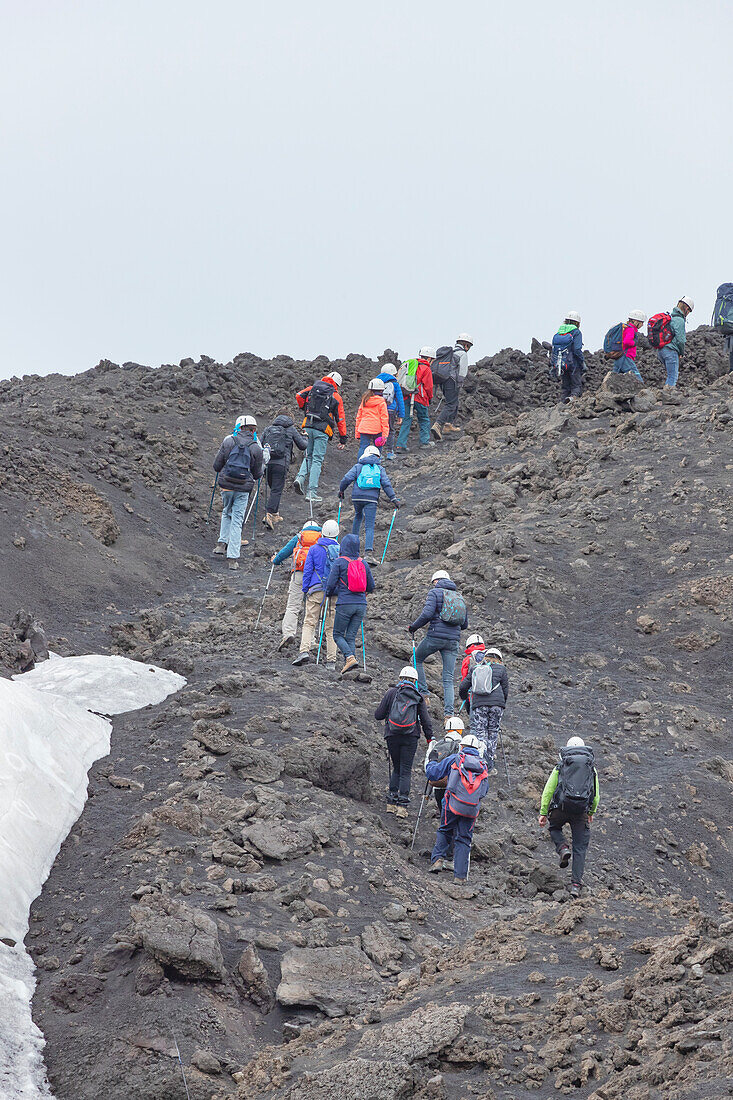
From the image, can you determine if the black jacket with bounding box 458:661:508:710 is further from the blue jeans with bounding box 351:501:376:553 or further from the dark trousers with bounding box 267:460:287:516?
the dark trousers with bounding box 267:460:287:516

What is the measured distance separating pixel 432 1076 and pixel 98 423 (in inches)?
751

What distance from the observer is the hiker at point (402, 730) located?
1073 cm

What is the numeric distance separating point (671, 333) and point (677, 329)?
17 cm

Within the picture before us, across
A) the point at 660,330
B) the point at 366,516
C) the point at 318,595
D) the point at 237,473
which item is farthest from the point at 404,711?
the point at 660,330

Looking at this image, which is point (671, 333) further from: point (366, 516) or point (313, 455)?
point (366, 516)

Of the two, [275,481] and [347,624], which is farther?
[275,481]

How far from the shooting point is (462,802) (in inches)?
384

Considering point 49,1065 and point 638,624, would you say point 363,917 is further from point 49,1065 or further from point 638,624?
point 638,624

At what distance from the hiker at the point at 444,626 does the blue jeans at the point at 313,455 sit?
816 centimetres

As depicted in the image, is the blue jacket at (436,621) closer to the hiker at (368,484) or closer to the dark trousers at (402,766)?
the dark trousers at (402,766)

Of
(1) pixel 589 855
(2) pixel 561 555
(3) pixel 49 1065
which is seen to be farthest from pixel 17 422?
(3) pixel 49 1065

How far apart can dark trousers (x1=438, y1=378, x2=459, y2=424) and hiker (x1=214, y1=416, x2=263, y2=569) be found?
775 cm

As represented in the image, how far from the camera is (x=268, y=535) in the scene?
68.3 feet

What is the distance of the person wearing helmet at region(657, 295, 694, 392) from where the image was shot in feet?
74.7
